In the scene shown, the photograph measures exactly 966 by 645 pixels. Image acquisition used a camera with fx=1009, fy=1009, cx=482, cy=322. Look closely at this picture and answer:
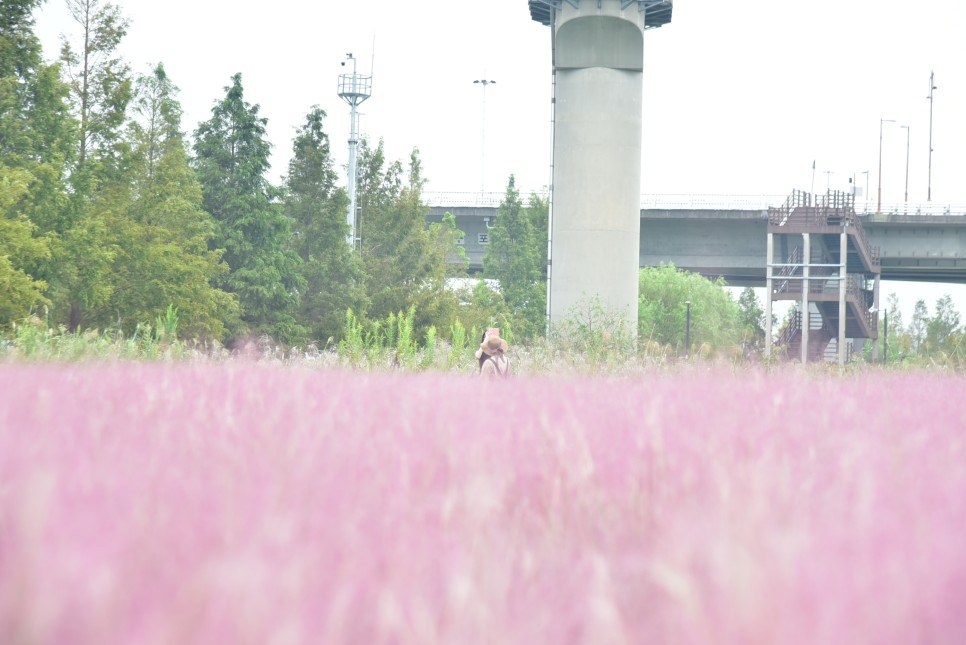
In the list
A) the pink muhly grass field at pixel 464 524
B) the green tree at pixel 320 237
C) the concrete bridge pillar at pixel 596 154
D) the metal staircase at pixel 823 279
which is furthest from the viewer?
the metal staircase at pixel 823 279

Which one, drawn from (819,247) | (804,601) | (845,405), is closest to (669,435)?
(845,405)

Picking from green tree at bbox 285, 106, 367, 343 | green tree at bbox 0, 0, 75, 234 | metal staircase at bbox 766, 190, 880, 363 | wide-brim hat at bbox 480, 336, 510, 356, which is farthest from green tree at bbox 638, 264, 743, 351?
wide-brim hat at bbox 480, 336, 510, 356

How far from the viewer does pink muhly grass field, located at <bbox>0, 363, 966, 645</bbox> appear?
1113 mm

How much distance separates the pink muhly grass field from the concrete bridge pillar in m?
26.9

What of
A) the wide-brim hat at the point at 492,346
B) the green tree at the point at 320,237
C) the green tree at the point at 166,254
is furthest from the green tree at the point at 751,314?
the wide-brim hat at the point at 492,346

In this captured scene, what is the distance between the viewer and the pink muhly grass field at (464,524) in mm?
1113

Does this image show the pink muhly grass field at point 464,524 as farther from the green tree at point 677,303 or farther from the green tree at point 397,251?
the green tree at point 677,303

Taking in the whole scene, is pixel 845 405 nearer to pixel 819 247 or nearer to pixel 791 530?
pixel 791 530

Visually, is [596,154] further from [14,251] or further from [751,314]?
[751,314]

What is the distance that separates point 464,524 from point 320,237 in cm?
3439

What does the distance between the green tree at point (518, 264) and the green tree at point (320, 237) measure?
2080cm

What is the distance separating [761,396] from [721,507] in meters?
2.65

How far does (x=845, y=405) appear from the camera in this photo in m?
3.96

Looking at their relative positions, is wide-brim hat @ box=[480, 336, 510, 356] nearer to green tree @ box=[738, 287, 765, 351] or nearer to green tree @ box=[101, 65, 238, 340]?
green tree @ box=[101, 65, 238, 340]
